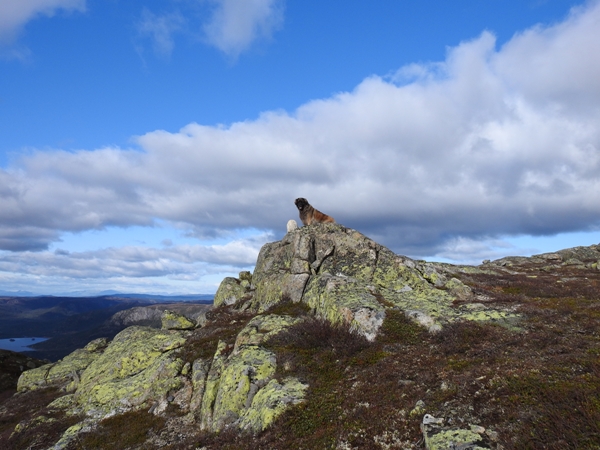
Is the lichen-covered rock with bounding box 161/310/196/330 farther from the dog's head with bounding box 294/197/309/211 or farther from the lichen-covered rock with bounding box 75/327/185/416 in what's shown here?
the dog's head with bounding box 294/197/309/211

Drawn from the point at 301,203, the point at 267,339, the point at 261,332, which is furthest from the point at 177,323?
the point at 301,203

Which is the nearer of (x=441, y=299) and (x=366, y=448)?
(x=366, y=448)

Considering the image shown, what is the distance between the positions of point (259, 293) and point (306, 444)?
73.3 ft

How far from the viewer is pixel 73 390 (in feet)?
96.9

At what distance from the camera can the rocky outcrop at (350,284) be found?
66.1 feet

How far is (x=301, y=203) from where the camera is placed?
3653 centimetres

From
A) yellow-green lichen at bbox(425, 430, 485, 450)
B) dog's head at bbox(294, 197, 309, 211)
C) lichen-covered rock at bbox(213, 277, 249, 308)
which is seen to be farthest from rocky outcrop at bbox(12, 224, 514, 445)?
yellow-green lichen at bbox(425, 430, 485, 450)

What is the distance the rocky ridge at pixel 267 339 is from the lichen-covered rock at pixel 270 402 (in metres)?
0.06

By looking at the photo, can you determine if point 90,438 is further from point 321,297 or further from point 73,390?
point 321,297

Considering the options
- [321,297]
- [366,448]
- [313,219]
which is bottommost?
[366,448]

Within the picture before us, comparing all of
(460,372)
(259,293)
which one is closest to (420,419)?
(460,372)

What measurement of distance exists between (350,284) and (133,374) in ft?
61.2

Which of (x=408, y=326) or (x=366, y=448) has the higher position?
(x=408, y=326)

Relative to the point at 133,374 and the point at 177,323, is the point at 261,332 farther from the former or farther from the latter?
the point at 177,323
